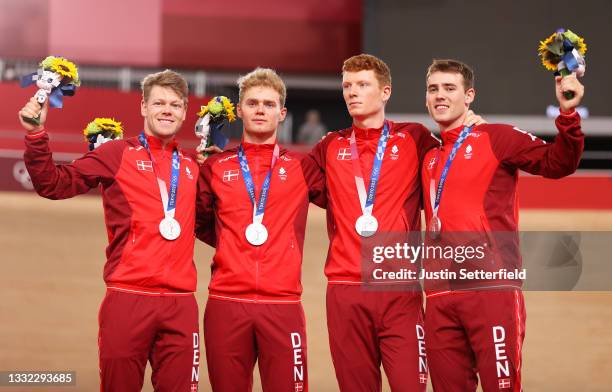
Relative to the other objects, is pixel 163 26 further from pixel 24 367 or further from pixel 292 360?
pixel 292 360

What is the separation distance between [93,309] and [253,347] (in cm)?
334

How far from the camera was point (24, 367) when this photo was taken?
6.04m

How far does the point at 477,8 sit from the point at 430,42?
835 mm

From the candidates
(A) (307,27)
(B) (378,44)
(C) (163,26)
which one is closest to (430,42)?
(B) (378,44)

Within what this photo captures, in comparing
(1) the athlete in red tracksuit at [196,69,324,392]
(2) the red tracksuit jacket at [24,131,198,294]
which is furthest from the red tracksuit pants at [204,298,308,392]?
(2) the red tracksuit jacket at [24,131,198,294]

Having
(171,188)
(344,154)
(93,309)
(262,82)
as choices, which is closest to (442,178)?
(344,154)

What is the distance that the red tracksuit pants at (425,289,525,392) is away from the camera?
149 inches

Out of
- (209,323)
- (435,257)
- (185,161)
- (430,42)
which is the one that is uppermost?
(430,42)

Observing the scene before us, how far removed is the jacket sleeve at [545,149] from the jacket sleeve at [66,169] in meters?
1.79

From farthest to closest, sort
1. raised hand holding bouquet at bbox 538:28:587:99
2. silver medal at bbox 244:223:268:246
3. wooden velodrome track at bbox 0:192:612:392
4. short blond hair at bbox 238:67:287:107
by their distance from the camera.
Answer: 1. wooden velodrome track at bbox 0:192:612:392
2. short blond hair at bbox 238:67:287:107
3. silver medal at bbox 244:223:268:246
4. raised hand holding bouquet at bbox 538:28:587:99

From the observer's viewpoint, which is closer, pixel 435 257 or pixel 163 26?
pixel 435 257

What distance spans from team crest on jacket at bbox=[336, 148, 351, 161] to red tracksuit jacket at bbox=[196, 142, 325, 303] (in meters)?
0.14

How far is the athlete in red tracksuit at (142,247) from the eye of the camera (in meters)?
3.87

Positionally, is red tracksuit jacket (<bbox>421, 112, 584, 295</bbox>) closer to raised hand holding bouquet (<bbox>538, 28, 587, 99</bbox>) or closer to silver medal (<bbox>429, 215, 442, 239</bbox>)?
silver medal (<bbox>429, 215, 442, 239</bbox>)
